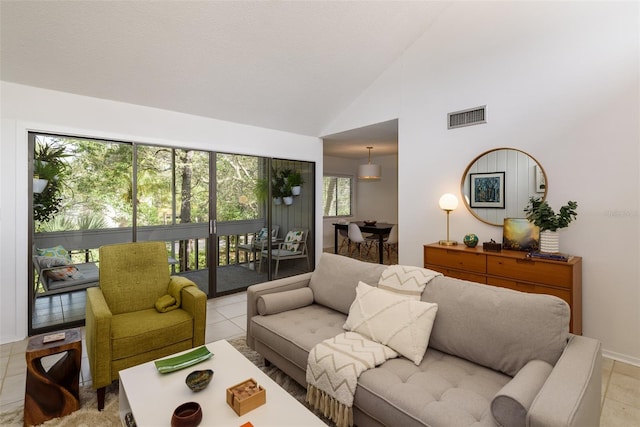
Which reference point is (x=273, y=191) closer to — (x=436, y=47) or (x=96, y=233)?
(x=96, y=233)

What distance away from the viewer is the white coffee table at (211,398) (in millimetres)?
1333

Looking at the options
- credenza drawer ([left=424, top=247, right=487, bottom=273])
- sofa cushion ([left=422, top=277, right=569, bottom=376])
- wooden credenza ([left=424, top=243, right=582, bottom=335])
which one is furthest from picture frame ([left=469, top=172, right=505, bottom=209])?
Result: sofa cushion ([left=422, top=277, right=569, bottom=376])

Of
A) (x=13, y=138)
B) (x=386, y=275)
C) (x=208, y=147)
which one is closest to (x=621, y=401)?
(x=386, y=275)

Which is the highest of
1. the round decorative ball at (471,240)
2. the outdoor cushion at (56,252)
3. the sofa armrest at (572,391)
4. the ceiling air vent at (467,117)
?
the ceiling air vent at (467,117)

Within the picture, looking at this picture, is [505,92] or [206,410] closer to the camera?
[206,410]

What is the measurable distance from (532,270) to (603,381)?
921 millimetres

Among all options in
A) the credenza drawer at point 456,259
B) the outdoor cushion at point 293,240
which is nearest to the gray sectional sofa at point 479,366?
the credenza drawer at point 456,259

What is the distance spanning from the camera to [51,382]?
187cm

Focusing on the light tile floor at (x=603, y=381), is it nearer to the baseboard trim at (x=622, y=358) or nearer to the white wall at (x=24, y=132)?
the baseboard trim at (x=622, y=358)

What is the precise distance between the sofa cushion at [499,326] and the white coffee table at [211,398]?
95 centimetres

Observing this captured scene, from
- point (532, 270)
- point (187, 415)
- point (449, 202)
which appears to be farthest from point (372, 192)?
point (187, 415)

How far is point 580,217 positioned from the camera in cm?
290

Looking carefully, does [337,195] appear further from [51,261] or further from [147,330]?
[147,330]

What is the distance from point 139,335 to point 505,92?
13.4ft
